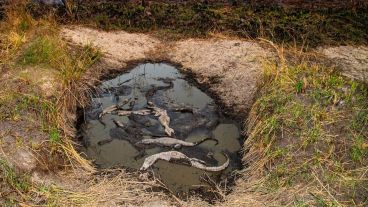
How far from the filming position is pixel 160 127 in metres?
5.25

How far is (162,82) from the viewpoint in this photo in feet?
20.7

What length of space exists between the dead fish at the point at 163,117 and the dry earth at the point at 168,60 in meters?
0.92

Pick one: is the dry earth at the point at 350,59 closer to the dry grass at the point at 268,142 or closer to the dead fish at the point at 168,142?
the dry grass at the point at 268,142

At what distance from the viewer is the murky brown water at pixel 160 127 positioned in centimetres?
459

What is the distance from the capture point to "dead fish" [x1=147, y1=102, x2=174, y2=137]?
5.14 meters

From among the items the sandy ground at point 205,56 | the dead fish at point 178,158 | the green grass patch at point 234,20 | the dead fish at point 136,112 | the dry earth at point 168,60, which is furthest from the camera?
the green grass patch at point 234,20

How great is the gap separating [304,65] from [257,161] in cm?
168

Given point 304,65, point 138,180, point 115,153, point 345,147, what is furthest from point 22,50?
point 345,147

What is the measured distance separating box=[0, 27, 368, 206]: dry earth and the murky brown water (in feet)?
0.84

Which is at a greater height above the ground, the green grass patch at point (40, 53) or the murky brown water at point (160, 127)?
the green grass patch at point (40, 53)

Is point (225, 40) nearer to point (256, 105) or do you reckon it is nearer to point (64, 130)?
point (256, 105)

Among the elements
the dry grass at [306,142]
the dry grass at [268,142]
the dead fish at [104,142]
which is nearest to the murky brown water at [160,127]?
the dead fish at [104,142]

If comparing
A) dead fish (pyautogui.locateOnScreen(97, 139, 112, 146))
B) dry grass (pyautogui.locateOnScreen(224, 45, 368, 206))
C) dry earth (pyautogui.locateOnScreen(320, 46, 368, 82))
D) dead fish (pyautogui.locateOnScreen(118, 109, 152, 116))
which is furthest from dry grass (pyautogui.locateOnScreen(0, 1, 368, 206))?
dry earth (pyautogui.locateOnScreen(320, 46, 368, 82))

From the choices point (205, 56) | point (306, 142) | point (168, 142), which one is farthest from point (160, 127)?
point (205, 56)
